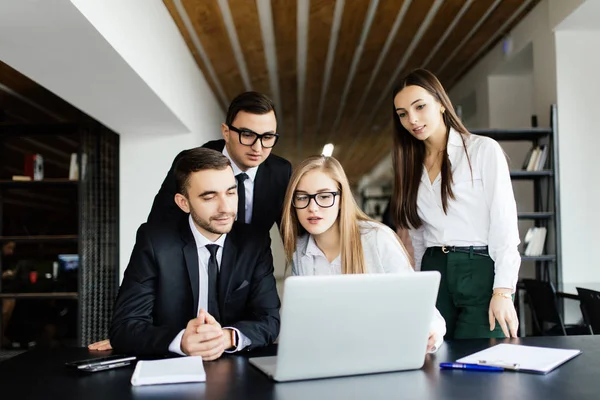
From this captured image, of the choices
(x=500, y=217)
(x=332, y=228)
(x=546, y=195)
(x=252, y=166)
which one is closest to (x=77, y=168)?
(x=252, y=166)

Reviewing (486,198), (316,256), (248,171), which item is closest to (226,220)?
(316,256)

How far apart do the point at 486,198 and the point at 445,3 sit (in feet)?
10.8

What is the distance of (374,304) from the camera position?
1.48 meters

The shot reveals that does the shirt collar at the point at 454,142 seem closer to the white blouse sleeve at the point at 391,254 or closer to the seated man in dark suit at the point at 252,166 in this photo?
the white blouse sleeve at the point at 391,254

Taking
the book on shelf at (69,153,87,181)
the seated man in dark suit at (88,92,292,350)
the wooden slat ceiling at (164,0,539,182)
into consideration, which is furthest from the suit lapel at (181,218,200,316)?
the book on shelf at (69,153,87,181)

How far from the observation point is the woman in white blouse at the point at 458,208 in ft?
7.80

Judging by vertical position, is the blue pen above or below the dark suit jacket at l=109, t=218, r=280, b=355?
below

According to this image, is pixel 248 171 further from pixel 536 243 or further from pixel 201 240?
pixel 536 243

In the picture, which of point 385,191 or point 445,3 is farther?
point 385,191

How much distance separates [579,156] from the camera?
5109 mm

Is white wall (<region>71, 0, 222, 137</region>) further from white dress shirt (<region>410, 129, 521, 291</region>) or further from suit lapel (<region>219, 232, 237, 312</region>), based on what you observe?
white dress shirt (<region>410, 129, 521, 291</region>)

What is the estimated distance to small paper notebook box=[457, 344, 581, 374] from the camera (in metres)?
1.55

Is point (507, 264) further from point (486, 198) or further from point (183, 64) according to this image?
point (183, 64)

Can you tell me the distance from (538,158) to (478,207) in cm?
305
